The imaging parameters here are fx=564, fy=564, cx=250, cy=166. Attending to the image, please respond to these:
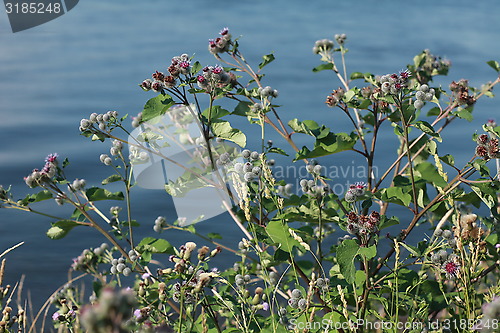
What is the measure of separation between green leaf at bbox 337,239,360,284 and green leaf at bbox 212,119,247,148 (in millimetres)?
700

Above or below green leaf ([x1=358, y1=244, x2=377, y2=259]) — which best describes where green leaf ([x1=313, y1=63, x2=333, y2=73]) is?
above

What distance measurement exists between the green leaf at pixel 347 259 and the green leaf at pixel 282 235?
214 millimetres

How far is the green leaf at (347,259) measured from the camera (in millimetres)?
2170

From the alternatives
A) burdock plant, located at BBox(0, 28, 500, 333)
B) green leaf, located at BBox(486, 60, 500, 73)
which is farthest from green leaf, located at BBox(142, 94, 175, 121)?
green leaf, located at BBox(486, 60, 500, 73)

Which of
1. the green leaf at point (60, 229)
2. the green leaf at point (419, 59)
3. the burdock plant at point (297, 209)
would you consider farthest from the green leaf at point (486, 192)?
the green leaf at point (60, 229)

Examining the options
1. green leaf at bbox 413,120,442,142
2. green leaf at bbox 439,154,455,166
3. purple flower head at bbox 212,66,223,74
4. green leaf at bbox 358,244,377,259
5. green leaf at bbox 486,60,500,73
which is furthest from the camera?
green leaf at bbox 486,60,500,73

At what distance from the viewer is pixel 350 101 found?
8.96 ft

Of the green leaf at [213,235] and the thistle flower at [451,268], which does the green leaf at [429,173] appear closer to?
the thistle flower at [451,268]

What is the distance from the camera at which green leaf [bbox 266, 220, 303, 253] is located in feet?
7.63

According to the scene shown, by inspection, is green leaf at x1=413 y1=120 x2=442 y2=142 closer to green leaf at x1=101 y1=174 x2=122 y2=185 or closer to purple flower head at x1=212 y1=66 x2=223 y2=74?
purple flower head at x1=212 y1=66 x2=223 y2=74

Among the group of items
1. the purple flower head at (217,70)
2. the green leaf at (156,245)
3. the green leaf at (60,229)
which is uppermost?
the purple flower head at (217,70)

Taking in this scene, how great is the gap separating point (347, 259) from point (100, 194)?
53.3 inches

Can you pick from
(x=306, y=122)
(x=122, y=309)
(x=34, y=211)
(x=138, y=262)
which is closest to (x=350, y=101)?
(x=306, y=122)

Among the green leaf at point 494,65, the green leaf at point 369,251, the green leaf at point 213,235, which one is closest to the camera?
the green leaf at point 369,251
